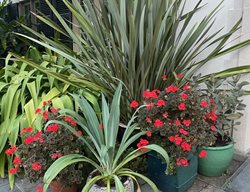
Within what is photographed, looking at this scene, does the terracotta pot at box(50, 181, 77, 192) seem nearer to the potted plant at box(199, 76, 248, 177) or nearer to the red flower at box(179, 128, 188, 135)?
the red flower at box(179, 128, 188, 135)

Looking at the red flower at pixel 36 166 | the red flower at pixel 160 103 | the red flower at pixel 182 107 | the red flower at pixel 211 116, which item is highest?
the red flower at pixel 160 103

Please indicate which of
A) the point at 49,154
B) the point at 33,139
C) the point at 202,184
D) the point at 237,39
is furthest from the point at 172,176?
the point at 237,39

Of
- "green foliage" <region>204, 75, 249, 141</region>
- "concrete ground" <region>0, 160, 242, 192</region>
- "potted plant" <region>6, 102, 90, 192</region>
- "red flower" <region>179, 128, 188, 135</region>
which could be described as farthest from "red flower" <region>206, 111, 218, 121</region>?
"potted plant" <region>6, 102, 90, 192</region>

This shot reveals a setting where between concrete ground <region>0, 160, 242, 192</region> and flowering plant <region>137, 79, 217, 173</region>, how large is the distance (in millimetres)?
331

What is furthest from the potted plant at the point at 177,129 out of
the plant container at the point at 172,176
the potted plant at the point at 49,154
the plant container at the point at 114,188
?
the potted plant at the point at 49,154

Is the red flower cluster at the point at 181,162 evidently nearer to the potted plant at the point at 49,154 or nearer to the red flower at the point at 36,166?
the potted plant at the point at 49,154

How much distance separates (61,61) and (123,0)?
1127 mm

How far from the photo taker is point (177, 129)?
1.51 m

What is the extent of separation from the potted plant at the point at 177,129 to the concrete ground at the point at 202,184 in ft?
0.38

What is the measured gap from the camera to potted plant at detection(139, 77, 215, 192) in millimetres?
1502

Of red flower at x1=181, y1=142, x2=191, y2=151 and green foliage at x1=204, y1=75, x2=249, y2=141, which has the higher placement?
green foliage at x1=204, y1=75, x2=249, y2=141

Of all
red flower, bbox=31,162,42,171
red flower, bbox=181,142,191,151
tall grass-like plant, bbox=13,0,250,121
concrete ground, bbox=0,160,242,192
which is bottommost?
concrete ground, bbox=0,160,242,192

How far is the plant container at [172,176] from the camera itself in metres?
1.64

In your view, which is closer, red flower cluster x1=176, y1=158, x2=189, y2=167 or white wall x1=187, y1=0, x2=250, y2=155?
red flower cluster x1=176, y1=158, x2=189, y2=167
